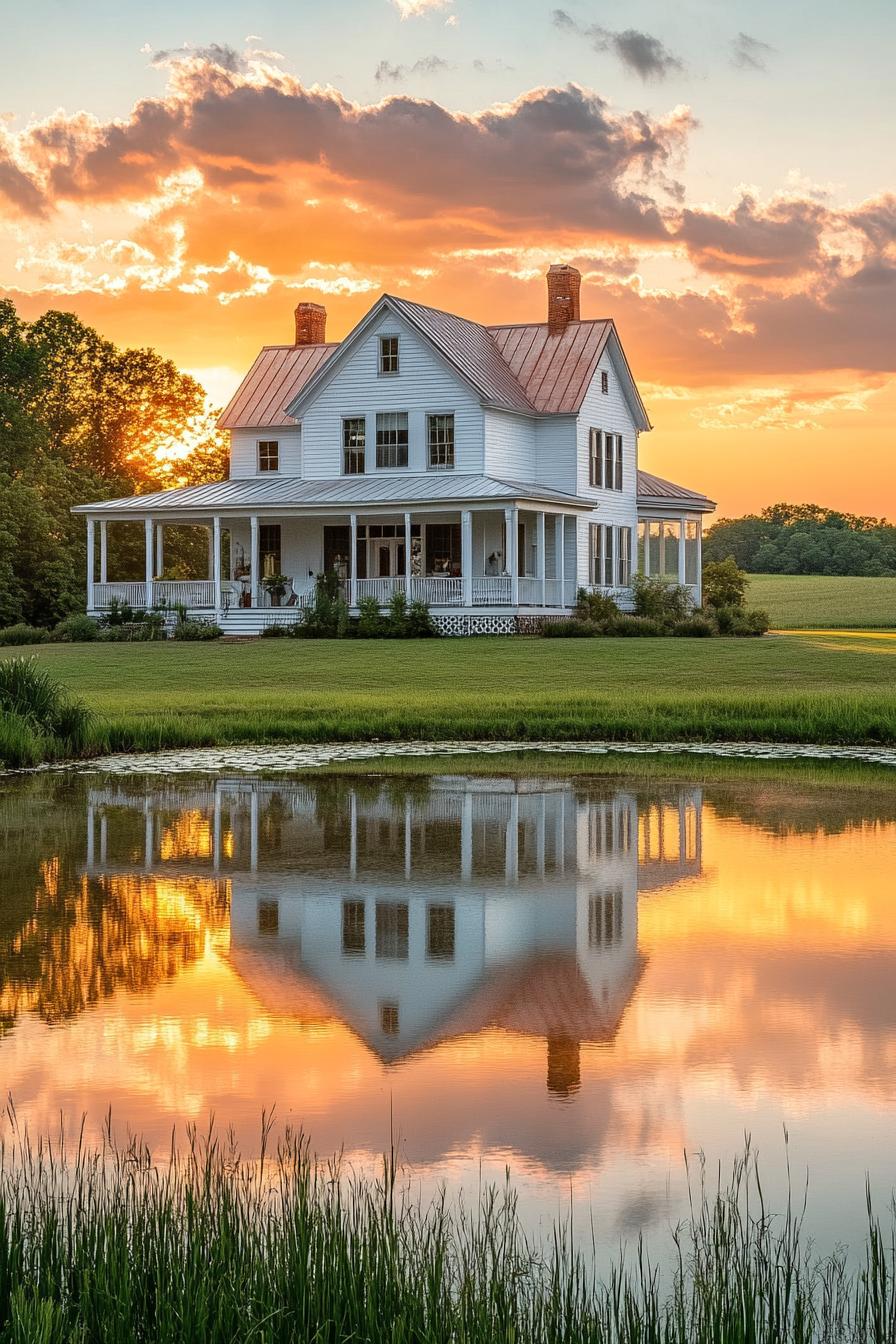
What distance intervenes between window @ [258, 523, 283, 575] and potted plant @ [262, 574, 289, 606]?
2264 mm

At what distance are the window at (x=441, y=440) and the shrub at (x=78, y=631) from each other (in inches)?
417

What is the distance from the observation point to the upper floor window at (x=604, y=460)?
51.9 meters

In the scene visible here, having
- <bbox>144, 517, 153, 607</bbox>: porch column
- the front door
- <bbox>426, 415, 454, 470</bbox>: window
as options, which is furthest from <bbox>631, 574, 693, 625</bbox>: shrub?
<bbox>144, 517, 153, 607</bbox>: porch column

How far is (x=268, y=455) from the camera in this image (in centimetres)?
5453

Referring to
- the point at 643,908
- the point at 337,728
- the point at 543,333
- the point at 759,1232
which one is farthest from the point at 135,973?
the point at 543,333

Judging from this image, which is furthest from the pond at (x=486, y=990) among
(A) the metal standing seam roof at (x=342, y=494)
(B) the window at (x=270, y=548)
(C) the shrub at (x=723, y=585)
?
(C) the shrub at (x=723, y=585)

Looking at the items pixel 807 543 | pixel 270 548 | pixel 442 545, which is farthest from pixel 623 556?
pixel 807 543

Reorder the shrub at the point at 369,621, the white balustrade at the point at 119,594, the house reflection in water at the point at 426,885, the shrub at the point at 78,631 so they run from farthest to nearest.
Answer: the white balustrade at the point at 119,594 < the shrub at the point at 78,631 < the shrub at the point at 369,621 < the house reflection in water at the point at 426,885

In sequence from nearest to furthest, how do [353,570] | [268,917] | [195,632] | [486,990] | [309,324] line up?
1. [486,990]
2. [268,917]
3. [195,632]
4. [353,570]
5. [309,324]

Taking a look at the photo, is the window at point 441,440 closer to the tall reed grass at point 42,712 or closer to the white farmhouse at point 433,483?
the white farmhouse at point 433,483

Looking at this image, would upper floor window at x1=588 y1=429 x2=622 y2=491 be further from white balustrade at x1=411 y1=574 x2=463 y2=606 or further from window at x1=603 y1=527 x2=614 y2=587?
white balustrade at x1=411 y1=574 x2=463 y2=606

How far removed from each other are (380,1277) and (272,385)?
52334 millimetres

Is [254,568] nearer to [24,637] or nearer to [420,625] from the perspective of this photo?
[24,637]

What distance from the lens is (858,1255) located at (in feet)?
18.0
